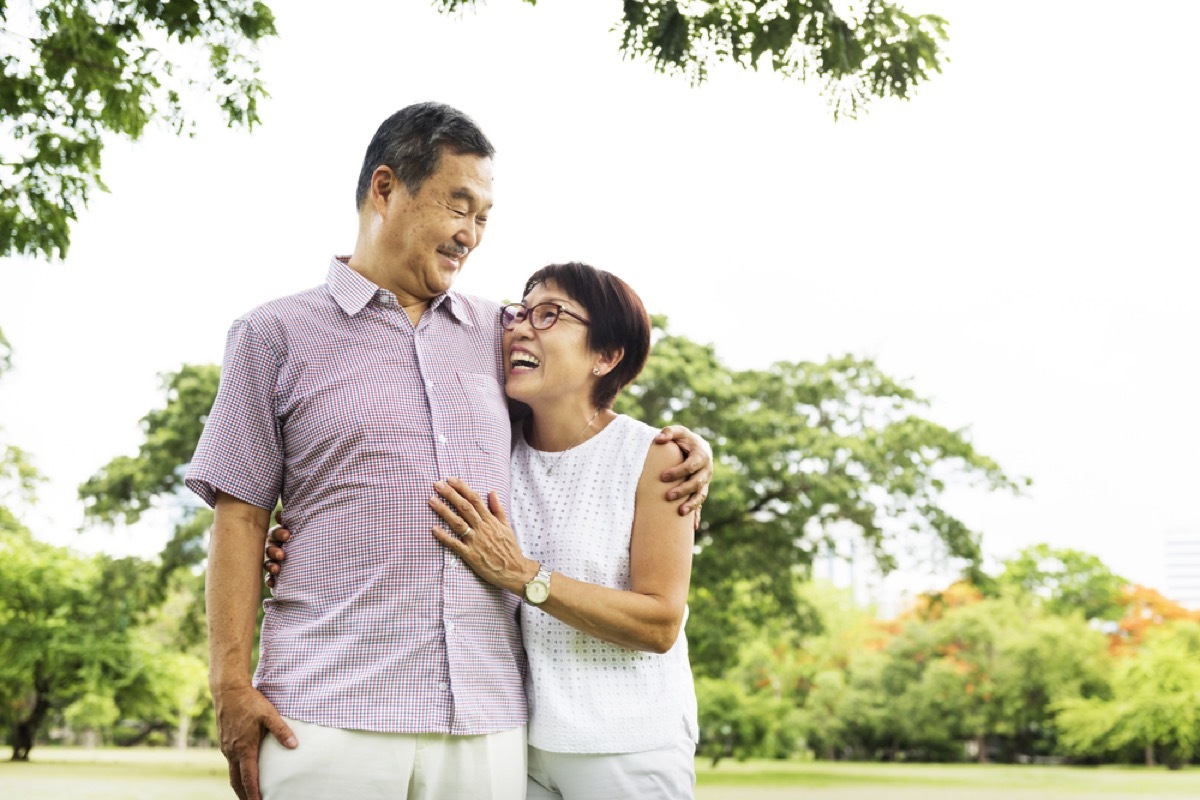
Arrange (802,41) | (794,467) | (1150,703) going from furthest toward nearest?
(1150,703)
(794,467)
(802,41)

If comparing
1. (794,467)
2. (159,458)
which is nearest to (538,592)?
(794,467)

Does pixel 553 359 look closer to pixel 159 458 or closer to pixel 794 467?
pixel 794 467

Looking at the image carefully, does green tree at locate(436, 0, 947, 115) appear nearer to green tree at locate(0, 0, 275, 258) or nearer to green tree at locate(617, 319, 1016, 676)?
green tree at locate(0, 0, 275, 258)

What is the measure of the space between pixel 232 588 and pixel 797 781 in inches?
814

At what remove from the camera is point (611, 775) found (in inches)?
74.5

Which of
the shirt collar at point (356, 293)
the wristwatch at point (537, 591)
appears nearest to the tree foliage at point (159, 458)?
the shirt collar at point (356, 293)

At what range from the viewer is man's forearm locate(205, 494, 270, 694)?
180cm

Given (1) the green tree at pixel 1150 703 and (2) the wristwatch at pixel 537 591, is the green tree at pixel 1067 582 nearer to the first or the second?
(1) the green tree at pixel 1150 703

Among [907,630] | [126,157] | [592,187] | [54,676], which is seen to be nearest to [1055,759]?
[907,630]

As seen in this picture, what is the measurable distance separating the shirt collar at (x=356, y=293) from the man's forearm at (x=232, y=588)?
0.38 m

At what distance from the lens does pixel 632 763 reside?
191 centimetres

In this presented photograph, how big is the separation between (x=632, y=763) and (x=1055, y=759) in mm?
27537

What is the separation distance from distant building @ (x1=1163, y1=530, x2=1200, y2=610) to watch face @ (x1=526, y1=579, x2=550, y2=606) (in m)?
91.7

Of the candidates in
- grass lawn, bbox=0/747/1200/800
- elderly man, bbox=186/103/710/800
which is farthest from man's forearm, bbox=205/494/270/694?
grass lawn, bbox=0/747/1200/800
